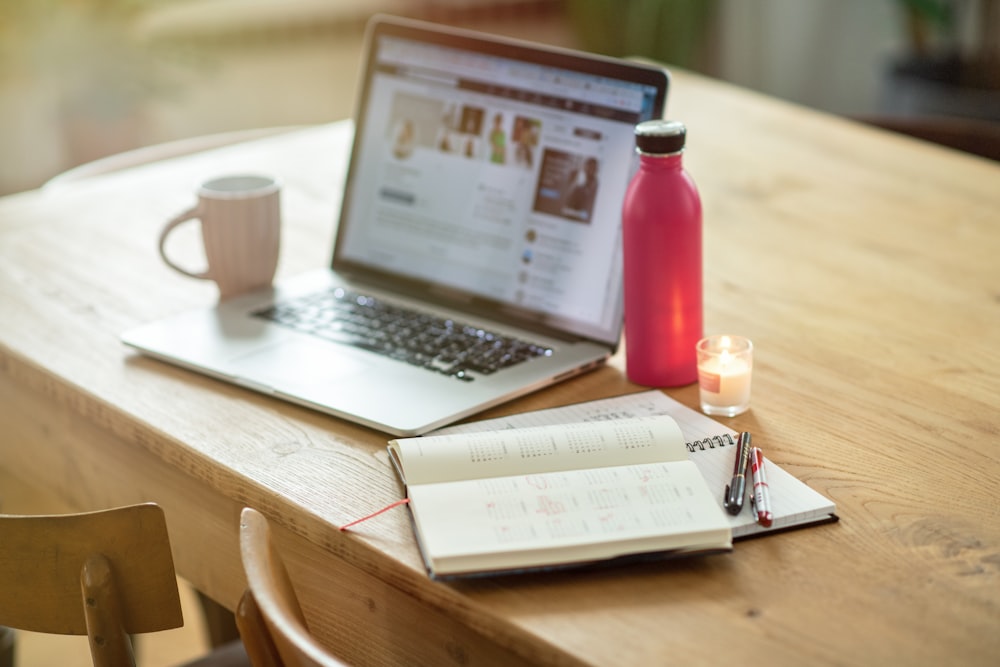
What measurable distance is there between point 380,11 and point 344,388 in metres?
2.74

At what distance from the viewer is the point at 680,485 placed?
0.80 meters

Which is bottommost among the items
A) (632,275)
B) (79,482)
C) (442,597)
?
(79,482)

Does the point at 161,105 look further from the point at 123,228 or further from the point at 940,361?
the point at 940,361

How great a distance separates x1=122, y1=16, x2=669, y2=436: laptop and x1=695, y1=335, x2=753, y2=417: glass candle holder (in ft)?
0.41

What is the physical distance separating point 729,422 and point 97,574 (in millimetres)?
508

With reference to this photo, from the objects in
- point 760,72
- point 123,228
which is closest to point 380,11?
point 760,72

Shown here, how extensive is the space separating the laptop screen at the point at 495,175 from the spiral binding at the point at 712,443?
0.63 feet

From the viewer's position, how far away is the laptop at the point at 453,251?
3.41 feet

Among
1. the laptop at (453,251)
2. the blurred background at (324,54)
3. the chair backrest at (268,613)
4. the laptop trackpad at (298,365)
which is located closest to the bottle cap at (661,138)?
the laptop at (453,251)

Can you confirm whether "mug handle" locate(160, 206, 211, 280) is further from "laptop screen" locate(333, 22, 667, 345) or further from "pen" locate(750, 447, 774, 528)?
"pen" locate(750, 447, 774, 528)

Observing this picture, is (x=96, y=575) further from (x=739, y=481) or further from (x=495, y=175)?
(x=495, y=175)

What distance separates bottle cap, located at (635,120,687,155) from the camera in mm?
935

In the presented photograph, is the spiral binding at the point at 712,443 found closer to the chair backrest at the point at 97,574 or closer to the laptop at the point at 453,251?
the laptop at the point at 453,251

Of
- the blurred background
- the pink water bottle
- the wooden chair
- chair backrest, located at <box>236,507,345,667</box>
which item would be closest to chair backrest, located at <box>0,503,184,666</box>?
the wooden chair
